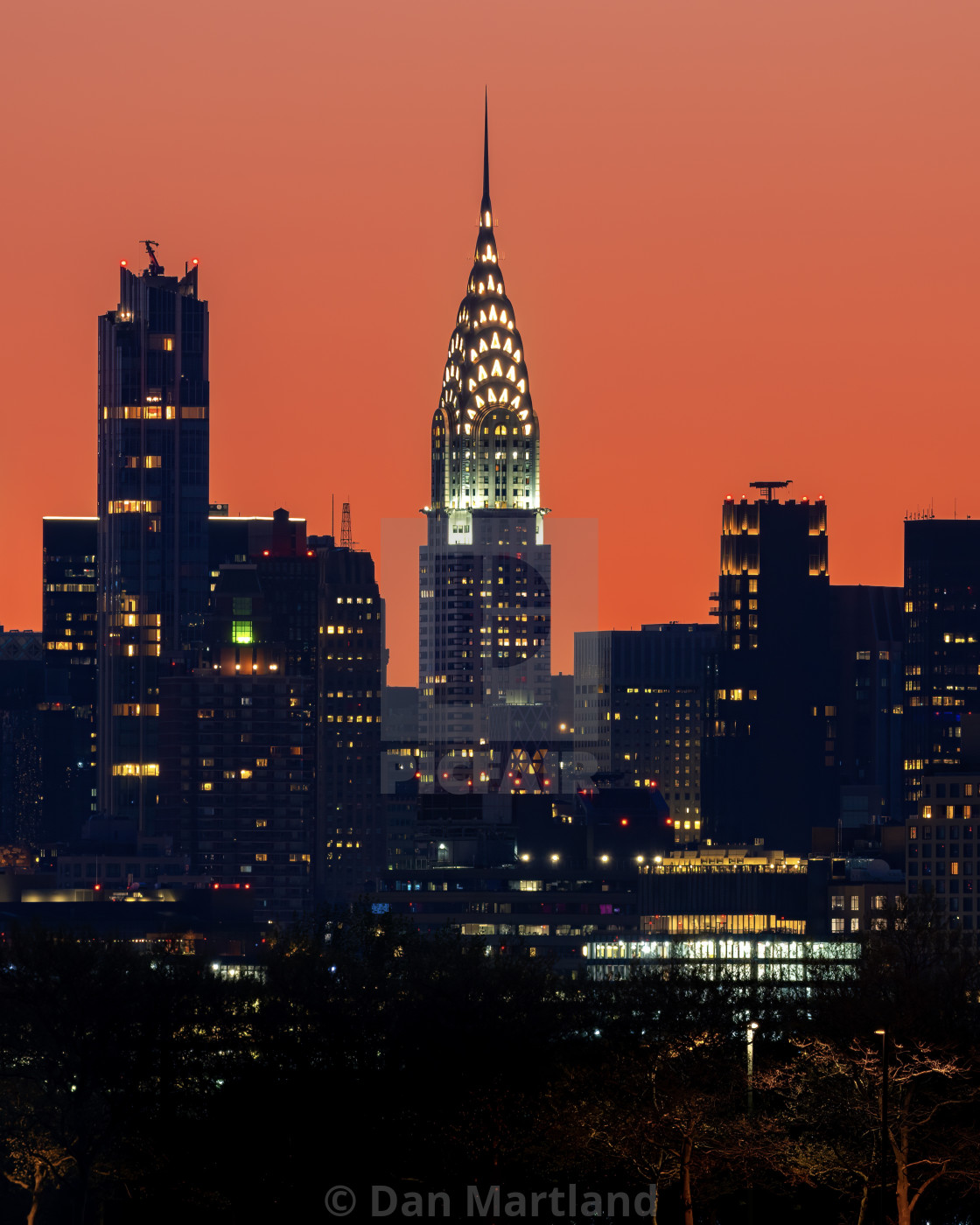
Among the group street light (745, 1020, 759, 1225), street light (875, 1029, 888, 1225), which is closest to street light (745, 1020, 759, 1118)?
street light (745, 1020, 759, 1225)

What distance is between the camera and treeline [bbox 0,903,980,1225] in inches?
4353

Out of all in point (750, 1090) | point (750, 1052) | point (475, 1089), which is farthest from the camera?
point (475, 1089)

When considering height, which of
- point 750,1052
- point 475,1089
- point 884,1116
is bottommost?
point 475,1089

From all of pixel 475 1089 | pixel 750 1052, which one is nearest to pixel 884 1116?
pixel 750 1052

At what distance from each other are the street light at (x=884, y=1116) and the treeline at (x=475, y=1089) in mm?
427

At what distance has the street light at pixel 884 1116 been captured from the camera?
101188 mm

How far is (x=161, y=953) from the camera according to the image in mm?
152375

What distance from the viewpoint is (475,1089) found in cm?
11850

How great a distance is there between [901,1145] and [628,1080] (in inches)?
487

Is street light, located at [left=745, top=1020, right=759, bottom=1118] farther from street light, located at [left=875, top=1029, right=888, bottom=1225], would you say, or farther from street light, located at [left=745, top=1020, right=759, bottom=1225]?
street light, located at [left=875, top=1029, right=888, bottom=1225]

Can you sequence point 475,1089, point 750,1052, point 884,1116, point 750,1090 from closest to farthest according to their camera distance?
point 884,1116
point 750,1090
point 750,1052
point 475,1089

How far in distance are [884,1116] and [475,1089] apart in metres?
21.7

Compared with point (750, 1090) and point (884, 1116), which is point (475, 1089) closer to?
point (750, 1090)

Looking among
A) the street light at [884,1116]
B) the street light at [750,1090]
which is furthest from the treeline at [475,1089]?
the street light at [884,1116]
